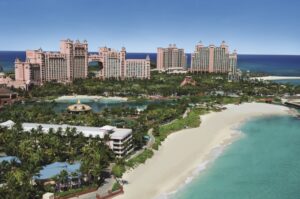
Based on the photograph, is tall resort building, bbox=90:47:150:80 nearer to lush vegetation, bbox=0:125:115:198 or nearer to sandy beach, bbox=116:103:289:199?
sandy beach, bbox=116:103:289:199

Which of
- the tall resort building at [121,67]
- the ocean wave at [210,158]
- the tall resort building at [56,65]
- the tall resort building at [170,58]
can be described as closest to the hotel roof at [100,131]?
the ocean wave at [210,158]

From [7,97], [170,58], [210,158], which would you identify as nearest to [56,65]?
[7,97]

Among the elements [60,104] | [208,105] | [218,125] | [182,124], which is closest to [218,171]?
[182,124]

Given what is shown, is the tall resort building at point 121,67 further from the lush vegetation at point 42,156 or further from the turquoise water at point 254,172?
the lush vegetation at point 42,156

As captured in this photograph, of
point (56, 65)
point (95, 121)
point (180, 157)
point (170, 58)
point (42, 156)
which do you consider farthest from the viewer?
point (170, 58)

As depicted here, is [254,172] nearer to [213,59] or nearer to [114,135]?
[114,135]

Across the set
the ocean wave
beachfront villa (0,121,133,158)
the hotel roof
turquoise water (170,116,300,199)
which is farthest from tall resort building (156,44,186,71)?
beachfront villa (0,121,133,158)
